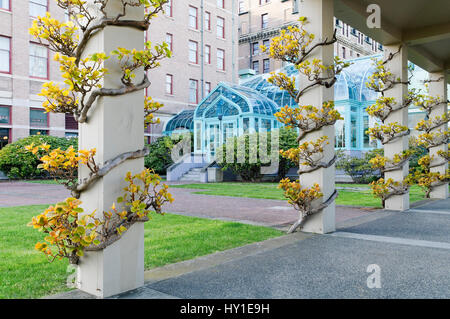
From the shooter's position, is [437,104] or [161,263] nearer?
[161,263]

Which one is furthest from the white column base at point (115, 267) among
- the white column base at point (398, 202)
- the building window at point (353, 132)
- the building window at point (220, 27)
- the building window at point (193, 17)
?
the building window at point (220, 27)

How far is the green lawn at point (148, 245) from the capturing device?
3307 millimetres

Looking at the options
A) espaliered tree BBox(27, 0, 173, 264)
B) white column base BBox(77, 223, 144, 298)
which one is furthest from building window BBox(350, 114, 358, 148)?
white column base BBox(77, 223, 144, 298)

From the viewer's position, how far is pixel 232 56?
111ft

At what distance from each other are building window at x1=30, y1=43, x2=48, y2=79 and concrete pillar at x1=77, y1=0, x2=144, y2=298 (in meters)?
21.8

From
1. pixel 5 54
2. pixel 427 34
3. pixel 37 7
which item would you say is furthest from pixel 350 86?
pixel 5 54

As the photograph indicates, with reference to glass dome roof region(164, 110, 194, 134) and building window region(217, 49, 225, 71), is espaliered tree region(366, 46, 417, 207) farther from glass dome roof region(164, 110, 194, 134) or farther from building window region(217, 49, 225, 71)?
building window region(217, 49, 225, 71)

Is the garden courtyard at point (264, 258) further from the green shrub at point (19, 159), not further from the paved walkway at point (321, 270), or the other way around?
the green shrub at point (19, 159)

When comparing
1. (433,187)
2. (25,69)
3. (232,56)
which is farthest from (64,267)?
(232,56)

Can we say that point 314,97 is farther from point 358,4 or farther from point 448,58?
point 448,58

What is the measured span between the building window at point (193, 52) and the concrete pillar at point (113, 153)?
28.4 meters

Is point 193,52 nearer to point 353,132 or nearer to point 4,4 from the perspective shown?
point 4,4

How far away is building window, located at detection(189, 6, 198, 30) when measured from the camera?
30141mm

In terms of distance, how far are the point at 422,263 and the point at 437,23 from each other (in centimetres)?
599
